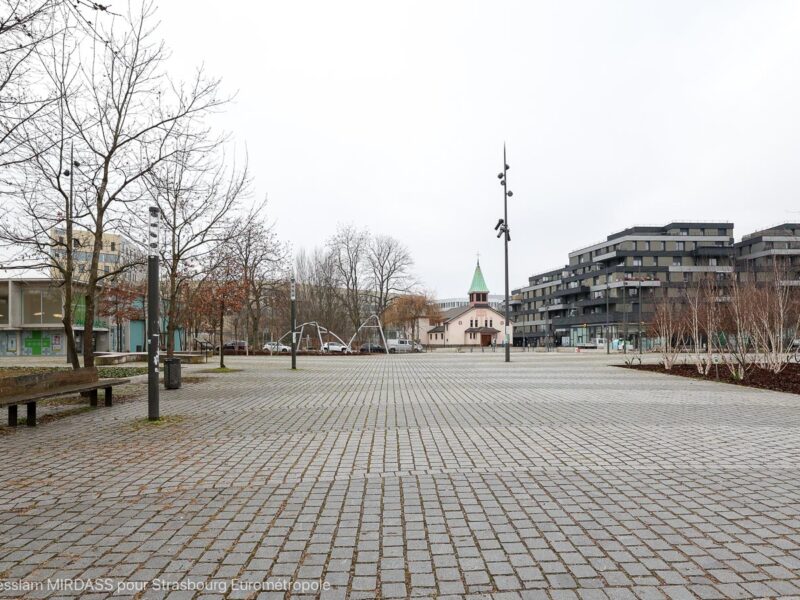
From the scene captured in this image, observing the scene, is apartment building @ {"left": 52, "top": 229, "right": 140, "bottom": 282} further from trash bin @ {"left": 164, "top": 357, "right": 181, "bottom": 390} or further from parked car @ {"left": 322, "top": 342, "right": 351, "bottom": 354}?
parked car @ {"left": 322, "top": 342, "right": 351, "bottom": 354}

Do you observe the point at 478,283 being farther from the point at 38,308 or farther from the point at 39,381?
the point at 39,381

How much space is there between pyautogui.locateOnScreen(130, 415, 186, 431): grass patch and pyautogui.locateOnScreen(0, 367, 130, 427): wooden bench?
131cm

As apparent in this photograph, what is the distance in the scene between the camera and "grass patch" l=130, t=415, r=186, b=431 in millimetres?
8977

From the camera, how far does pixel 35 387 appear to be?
921cm

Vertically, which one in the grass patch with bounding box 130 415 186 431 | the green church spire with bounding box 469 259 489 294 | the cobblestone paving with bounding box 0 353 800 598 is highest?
the green church spire with bounding box 469 259 489 294

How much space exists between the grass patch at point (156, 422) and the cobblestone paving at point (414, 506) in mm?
256

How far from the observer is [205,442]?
7660mm

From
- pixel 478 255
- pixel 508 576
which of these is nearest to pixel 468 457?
pixel 508 576

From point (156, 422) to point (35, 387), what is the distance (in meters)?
1.99

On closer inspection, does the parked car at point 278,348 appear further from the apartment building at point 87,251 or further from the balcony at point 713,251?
the balcony at point 713,251

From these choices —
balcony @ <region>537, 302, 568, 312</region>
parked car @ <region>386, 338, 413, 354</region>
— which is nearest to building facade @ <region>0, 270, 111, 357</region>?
parked car @ <region>386, 338, 413, 354</region>

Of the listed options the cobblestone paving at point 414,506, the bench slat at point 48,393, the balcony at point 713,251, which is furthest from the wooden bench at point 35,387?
the balcony at point 713,251

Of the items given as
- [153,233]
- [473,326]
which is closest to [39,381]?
[153,233]

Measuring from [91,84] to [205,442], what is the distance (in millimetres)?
9182
